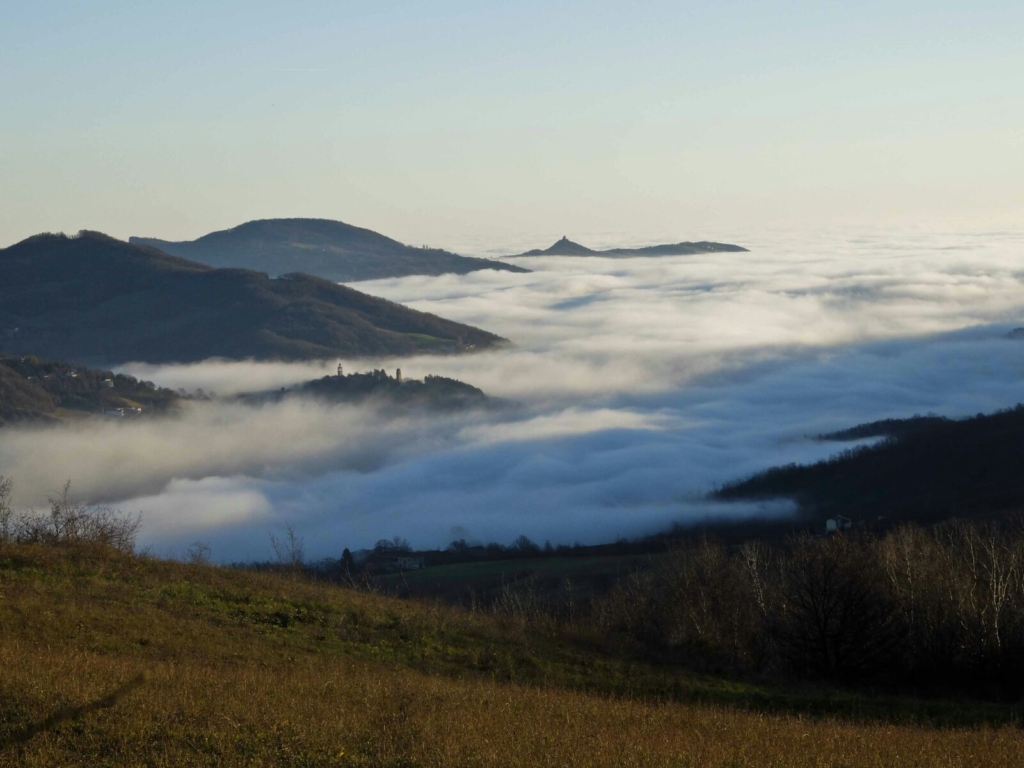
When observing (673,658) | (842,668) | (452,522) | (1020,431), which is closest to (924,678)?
(842,668)

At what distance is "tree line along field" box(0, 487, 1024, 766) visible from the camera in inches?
531

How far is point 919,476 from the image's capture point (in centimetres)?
13875

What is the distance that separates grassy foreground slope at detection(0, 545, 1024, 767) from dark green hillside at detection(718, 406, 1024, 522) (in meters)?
90.9

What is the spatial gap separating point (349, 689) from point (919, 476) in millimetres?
133984

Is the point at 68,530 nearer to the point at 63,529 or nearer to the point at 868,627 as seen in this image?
the point at 63,529

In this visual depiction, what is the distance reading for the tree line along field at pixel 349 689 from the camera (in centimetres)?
1348

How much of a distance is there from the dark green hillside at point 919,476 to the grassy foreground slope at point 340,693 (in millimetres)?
90881

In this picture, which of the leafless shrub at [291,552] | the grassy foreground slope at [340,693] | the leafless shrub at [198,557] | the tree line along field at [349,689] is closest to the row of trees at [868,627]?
the tree line along field at [349,689]

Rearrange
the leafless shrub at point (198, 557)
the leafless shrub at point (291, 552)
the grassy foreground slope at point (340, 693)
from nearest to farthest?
1. the grassy foreground slope at point (340, 693)
2. the leafless shrub at point (198, 557)
3. the leafless shrub at point (291, 552)

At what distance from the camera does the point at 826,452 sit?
197 m

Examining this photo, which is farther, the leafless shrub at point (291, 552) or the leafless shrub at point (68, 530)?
the leafless shrub at point (291, 552)

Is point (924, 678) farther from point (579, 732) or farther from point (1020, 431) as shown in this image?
point (1020, 431)

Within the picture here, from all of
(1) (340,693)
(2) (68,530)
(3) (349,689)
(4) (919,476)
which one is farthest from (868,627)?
(4) (919,476)

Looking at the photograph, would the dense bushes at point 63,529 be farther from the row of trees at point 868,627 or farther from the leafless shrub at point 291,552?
the row of trees at point 868,627
